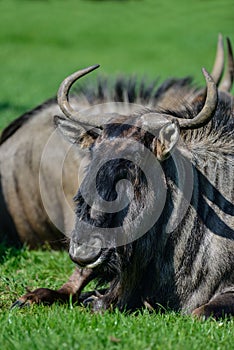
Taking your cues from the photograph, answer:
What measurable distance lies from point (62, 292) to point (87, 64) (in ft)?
87.5

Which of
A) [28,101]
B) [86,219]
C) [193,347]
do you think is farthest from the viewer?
[28,101]

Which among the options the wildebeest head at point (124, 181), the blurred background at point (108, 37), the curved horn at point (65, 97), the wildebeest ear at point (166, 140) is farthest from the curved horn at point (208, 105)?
the blurred background at point (108, 37)

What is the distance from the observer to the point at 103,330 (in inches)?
174

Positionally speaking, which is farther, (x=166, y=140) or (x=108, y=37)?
(x=108, y=37)

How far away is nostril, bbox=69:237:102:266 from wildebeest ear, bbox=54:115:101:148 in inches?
37.1

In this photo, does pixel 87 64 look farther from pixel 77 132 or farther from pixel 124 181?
pixel 124 181

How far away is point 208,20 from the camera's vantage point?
37.7 meters

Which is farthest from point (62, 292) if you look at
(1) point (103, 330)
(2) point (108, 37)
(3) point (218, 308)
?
(2) point (108, 37)

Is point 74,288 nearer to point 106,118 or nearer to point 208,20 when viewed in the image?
point 106,118

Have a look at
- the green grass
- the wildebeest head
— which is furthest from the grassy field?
the wildebeest head

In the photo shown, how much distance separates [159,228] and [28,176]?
11.7ft

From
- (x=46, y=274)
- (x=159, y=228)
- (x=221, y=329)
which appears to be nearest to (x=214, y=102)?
(x=159, y=228)

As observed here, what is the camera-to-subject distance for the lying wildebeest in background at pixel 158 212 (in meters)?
5.06

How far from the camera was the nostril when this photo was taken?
16.1 feet
